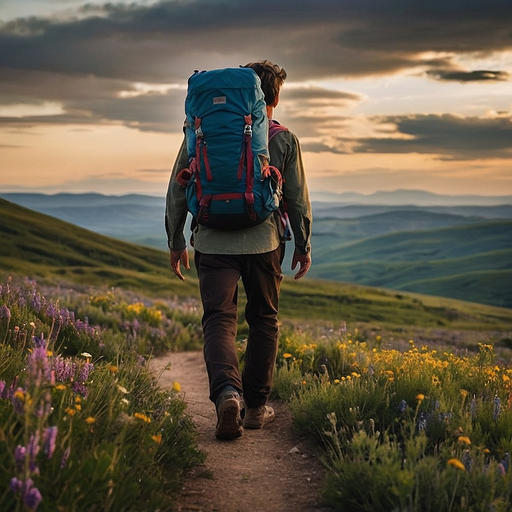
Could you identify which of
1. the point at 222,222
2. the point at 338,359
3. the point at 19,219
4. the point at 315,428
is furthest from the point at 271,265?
the point at 19,219

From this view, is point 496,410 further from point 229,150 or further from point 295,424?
point 229,150

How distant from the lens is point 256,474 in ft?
16.4

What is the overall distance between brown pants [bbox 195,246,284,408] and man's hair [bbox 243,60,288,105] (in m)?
1.40

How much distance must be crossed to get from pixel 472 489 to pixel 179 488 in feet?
6.35

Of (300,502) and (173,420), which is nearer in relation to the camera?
(300,502)

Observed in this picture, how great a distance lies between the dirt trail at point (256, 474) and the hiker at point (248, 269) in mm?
228

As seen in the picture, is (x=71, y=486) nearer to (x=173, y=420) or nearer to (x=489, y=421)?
(x=173, y=420)

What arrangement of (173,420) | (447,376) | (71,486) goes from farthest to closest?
(447,376)
(173,420)
(71,486)

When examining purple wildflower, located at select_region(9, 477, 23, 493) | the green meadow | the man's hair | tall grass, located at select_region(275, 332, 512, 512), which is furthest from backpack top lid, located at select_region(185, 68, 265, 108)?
purple wildflower, located at select_region(9, 477, 23, 493)

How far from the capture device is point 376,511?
378cm

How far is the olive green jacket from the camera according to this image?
5.62 meters

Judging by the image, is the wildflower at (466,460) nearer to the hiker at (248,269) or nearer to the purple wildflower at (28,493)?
the hiker at (248,269)

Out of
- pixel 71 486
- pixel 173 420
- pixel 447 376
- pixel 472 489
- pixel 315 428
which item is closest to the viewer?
pixel 71 486

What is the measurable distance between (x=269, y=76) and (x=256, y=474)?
3.39m
